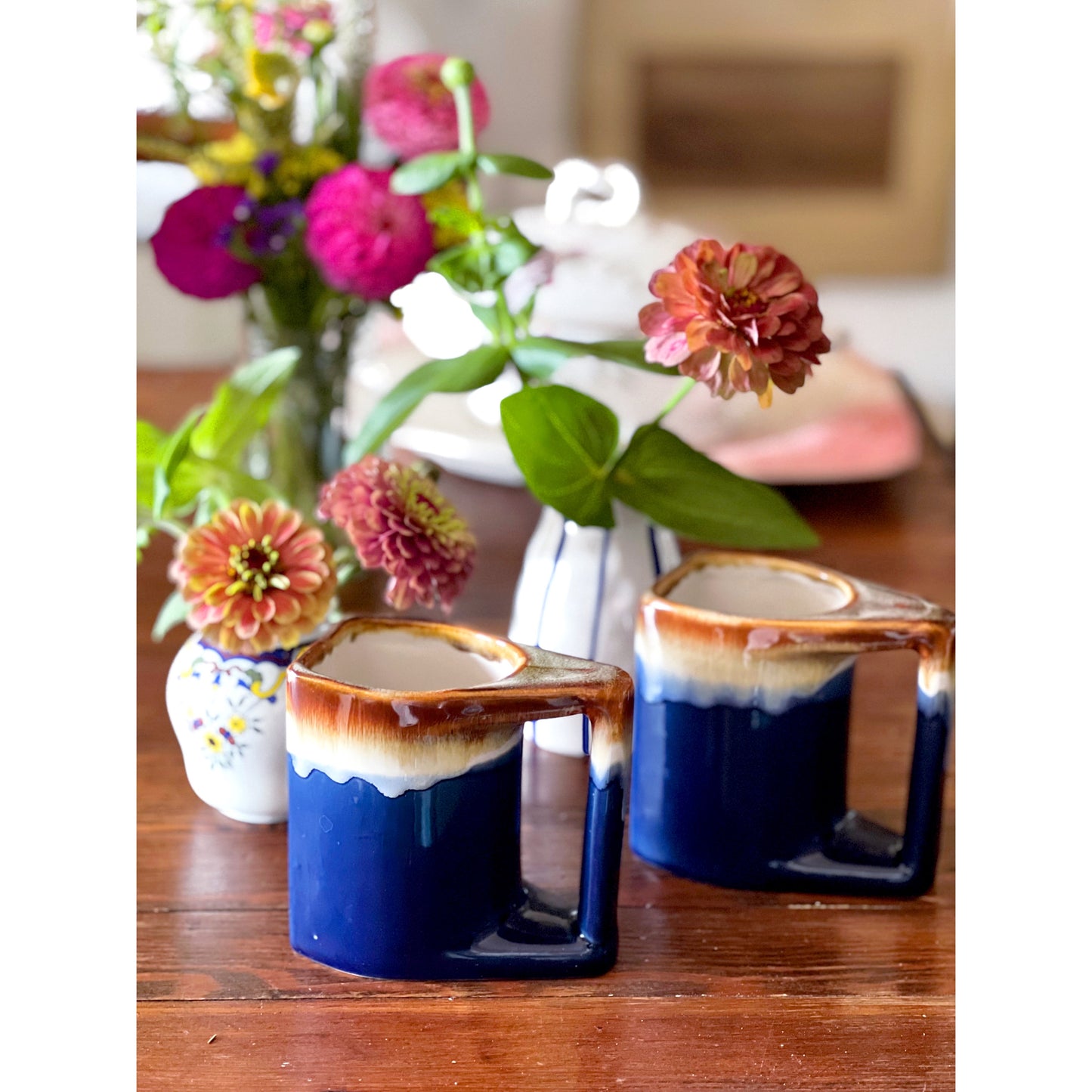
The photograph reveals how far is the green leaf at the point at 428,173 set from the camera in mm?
375

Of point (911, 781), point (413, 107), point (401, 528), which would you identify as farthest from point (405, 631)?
point (413, 107)

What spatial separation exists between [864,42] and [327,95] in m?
1.74

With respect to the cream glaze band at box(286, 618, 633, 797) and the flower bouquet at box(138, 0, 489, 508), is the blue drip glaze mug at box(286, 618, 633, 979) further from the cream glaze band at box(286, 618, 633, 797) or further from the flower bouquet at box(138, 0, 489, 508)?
the flower bouquet at box(138, 0, 489, 508)

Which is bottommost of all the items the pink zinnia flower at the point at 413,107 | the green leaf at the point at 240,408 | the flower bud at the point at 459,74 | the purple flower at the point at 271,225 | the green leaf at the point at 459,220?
the green leaf at the point at 240,408

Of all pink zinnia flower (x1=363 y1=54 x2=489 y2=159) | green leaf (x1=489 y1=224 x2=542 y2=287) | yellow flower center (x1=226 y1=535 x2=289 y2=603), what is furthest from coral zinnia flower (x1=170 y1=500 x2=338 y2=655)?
pink zinnia flower (x1=363 y1=54 x2=489 y2=159)

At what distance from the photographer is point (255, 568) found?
32 centimetres

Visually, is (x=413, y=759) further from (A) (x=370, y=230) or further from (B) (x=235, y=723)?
(A) (x=370, y=230)

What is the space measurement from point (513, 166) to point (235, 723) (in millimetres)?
173

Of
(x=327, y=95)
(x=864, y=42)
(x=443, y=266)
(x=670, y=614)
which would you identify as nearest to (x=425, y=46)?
(x=864, y=42)

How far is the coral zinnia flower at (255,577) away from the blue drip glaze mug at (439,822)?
3cm

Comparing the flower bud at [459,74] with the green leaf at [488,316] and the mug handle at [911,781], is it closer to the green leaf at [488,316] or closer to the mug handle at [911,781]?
the green leaf at [488,316]

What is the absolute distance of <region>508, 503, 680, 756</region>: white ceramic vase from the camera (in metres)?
0.39

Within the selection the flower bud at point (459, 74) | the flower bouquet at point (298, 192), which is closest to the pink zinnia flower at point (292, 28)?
the flower bouquet at point (298, 192)
